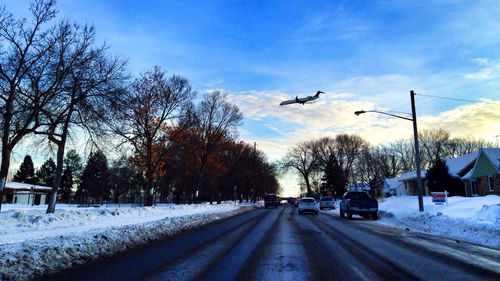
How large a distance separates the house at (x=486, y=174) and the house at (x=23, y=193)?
6117 centimetres

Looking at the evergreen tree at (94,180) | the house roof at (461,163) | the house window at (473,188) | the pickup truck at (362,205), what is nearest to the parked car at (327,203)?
the house roof at (461,163)

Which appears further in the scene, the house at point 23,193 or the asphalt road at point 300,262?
the house at point 23,193

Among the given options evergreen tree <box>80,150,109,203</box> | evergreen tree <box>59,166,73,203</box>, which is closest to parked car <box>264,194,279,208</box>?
evergreen tree <box>80,150,109,203</box>

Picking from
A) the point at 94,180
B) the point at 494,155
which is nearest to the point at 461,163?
the point at 494,155

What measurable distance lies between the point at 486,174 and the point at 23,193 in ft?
223

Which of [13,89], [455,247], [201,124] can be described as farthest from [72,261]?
[201,124]

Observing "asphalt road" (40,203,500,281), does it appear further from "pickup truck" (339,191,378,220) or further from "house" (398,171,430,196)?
"house" (398,171,430,196)

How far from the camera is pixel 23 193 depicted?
57688 mm

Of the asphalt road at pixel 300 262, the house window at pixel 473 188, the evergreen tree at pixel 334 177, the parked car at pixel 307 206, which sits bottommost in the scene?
the asphalt road at pixel 300 262

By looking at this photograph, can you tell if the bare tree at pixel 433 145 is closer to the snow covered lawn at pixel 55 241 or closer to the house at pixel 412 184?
the house at pixel 412 184

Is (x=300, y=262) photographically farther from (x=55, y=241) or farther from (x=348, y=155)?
(x=348, y=155)

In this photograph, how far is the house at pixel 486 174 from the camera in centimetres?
3547

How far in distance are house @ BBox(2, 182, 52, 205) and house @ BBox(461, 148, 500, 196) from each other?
2408 inches

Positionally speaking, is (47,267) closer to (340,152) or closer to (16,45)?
(16,45)
